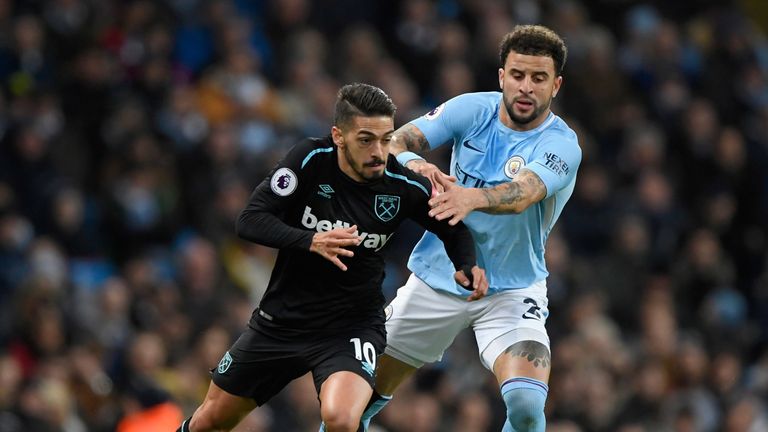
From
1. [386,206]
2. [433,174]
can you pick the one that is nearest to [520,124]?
[433,174]

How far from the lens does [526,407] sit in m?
8.01

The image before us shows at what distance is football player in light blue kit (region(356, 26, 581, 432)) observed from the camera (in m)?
8.08

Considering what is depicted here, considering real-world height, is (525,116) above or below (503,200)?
above

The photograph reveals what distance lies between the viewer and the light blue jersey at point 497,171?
27.1ft

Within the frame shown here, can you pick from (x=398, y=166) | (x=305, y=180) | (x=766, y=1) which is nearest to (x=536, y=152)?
(x=398, y=166)

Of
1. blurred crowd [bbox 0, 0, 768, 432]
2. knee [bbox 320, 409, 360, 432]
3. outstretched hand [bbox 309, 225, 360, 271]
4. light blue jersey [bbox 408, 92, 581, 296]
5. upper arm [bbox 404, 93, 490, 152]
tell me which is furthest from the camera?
blurred crowd [bbox 0, 0, 768, 432]

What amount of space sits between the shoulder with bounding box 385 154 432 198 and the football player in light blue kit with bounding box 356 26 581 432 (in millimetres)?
77

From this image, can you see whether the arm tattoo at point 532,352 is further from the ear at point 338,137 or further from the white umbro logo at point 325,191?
the ear at point 338,137

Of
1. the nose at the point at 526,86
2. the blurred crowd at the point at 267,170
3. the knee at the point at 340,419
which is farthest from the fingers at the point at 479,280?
the blurred crowd at the point at 267,170

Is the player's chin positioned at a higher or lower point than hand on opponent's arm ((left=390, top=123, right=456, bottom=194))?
higher

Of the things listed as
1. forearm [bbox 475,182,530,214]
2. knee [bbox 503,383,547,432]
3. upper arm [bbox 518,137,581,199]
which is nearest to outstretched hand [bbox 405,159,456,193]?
forearm [bbox 475,182,530,214]

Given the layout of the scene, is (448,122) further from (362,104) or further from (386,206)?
(362,104)

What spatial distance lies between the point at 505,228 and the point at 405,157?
74 centimetres

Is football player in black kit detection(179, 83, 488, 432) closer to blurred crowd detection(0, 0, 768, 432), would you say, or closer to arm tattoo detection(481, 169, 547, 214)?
arm tattoo detection(481, 169, 547, 214)
